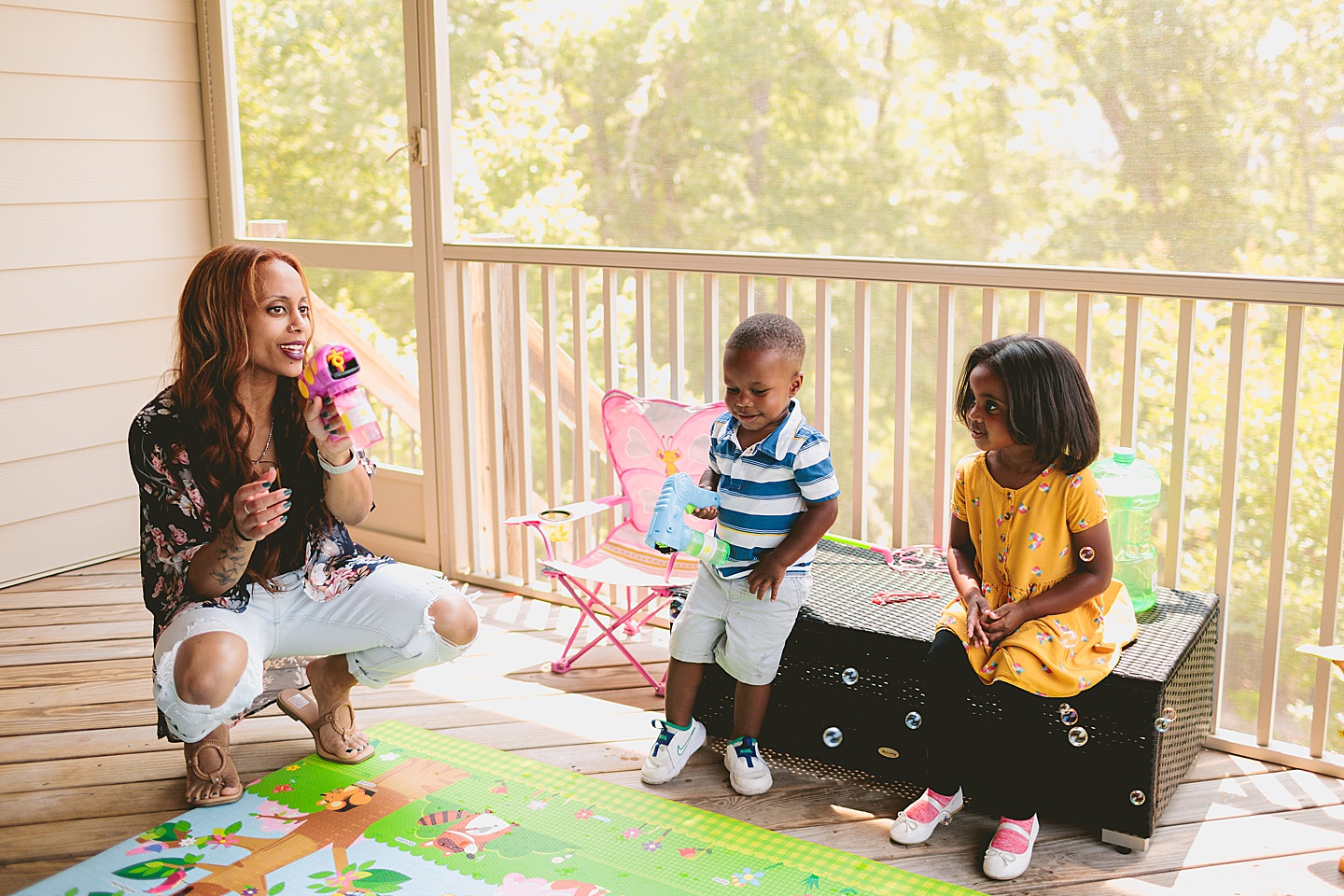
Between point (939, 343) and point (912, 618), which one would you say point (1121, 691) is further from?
point (939, 343)

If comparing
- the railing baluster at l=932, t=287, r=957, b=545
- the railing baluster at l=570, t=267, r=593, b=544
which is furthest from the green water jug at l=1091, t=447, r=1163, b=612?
the railing baluster at l=570, t=267, r=593, b=544

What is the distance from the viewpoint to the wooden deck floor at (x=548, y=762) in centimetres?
219

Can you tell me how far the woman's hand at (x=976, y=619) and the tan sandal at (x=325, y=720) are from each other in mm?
1350

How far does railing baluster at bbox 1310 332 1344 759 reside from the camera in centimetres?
243

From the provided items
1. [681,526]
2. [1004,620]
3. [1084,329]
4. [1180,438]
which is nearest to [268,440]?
[681,526]

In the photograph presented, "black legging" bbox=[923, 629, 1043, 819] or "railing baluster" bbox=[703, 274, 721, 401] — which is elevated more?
"railing baluster" bbox=[703, 274, 721, 401]

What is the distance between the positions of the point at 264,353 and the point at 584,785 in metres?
1.11

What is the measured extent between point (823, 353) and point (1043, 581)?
3.35ft

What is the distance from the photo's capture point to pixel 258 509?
2.18 meters

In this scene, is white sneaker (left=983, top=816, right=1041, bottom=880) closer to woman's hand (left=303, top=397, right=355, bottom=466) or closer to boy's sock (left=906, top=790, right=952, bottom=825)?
boy's sock (left=906, top=790, right=952, bottom=825)

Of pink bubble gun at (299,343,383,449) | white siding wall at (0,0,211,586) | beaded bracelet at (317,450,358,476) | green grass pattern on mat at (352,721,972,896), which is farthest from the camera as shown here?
white siding wall at (0,0,211,586)

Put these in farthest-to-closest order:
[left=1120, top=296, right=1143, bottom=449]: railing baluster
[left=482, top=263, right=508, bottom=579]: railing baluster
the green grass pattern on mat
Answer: [left=482, top=263, right=508, bottom=579]: railing baluster < [left=1120, top=296, right=1143, bottom=449]: railing baluster < the green grass pattern on mat

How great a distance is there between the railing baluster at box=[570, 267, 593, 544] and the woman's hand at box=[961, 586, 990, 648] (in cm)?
149

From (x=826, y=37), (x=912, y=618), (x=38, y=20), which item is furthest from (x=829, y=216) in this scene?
(x=912, y=618)
